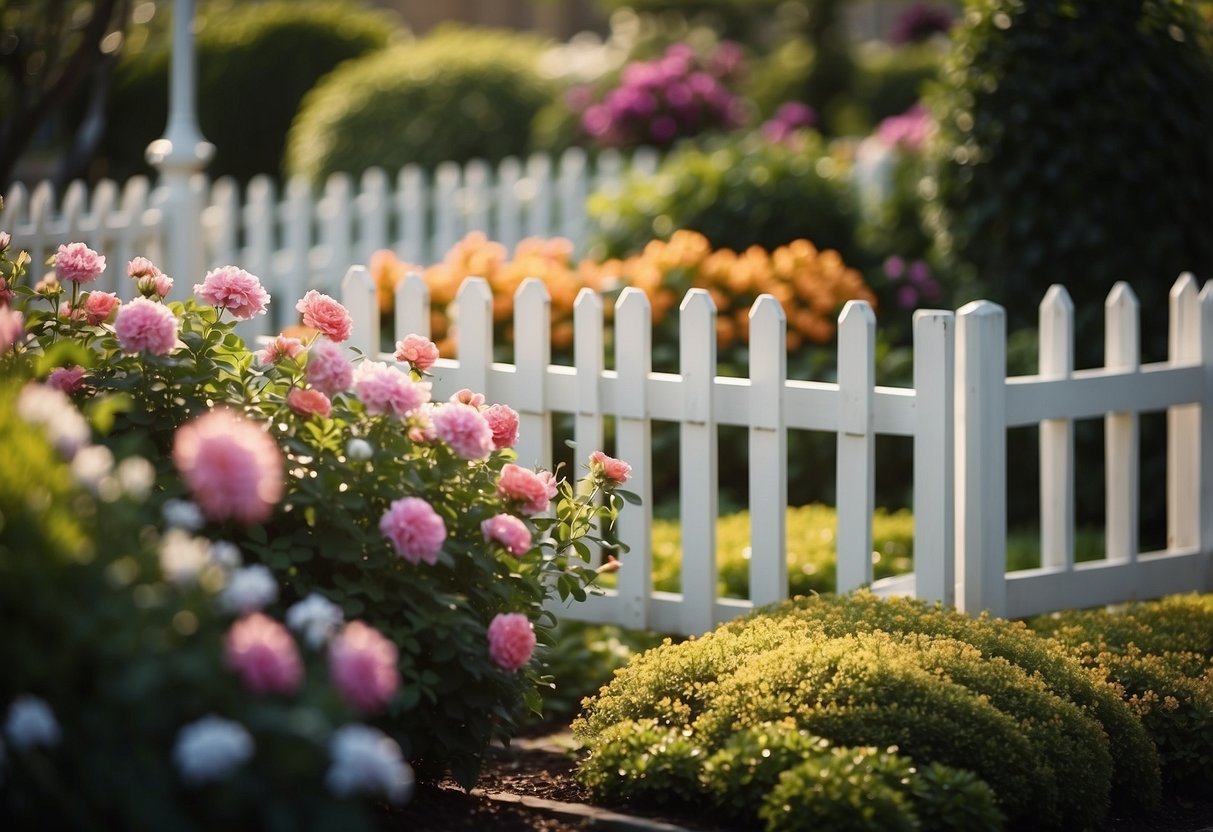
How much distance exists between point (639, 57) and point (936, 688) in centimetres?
1164

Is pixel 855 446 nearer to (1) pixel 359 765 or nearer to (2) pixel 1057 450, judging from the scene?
(2) pixel 1057 450

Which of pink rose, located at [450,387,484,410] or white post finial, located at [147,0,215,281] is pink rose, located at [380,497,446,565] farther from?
white post finial, located at [147,0,215,281]

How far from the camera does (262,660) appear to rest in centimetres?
203

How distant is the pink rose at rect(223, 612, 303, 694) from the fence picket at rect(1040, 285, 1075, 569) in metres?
2.97

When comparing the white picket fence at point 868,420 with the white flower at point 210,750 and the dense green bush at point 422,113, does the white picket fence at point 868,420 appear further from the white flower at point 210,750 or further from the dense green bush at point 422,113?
the dense green bush at point 422,113

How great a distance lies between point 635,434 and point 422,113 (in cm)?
749

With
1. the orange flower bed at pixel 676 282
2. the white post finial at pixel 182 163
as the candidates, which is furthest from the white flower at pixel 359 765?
the white post finial at pixel 182 163

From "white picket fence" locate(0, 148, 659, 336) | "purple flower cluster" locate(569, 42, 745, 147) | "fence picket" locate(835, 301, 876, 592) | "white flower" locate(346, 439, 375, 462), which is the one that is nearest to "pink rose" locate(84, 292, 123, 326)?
"white flower" locate(346, 439, 375, 462)

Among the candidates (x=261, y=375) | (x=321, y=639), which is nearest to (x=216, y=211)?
(x=261, y=375)

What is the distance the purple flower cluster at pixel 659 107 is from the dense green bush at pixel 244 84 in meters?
4.50

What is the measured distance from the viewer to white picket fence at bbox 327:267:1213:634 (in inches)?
162

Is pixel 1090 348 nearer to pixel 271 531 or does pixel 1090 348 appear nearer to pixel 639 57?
pixel 271 531

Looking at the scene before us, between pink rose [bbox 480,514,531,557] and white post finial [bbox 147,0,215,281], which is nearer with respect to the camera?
pink rose [bbox 480,514,531,557]

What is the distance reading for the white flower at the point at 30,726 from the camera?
6.35 feet
